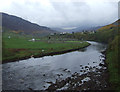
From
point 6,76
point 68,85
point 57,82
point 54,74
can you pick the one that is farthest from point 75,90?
point 6,76

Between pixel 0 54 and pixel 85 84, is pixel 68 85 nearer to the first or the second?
pixel 85 84

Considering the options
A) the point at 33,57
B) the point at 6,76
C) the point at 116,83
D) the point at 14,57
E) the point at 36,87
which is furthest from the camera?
the point at 33,57

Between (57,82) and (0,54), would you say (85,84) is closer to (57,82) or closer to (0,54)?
(57,82)

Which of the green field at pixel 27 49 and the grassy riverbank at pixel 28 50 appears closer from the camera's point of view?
the grassy riverbank at pixel 28 50

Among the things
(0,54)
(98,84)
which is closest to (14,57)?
(0,54)

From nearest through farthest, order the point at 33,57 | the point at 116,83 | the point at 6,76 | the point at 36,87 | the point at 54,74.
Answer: the point at 116,83 → the point at 36,87 → the point at 6,76 → the point at 54,74 → the point at 33,57

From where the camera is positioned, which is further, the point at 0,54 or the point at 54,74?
the point at 0,54

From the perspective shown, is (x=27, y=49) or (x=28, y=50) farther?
(x=27, y=49)

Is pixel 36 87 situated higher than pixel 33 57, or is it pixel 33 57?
pixel 33 57

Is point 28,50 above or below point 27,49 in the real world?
below

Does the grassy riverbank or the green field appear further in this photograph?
the green field

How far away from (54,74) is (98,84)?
1500 cm

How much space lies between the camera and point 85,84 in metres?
30.7

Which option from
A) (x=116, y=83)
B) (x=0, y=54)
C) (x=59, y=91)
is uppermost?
(x=0, y=54)
